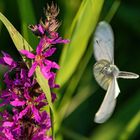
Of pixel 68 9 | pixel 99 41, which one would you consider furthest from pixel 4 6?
pixel 99 41

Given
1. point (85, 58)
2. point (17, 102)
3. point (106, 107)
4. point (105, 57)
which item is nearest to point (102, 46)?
point (105, 57)

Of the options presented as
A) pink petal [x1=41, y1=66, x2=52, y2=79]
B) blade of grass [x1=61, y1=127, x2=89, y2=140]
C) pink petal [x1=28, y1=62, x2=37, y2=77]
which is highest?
pink petal [x1=28, y1=62, x2=37, y2=77]

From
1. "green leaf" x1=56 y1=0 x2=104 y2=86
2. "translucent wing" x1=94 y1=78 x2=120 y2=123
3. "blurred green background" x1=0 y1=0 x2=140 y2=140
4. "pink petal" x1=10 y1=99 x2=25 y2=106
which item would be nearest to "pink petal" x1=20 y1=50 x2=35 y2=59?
"pink petal" x1=10 y1=99 x2=25 y2=106

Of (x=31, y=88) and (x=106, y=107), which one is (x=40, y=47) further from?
(x=106, y=107)

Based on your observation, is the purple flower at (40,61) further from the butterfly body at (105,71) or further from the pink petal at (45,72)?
the butterfly body at (105,71)

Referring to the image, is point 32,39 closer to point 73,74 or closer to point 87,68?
point 73,74

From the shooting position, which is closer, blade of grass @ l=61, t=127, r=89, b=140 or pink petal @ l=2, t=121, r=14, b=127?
pink petal @ l=2, t=121, r=14, b=127

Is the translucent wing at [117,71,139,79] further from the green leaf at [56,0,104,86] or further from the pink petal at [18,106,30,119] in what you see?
the green leaf at [56,0,104,86]
